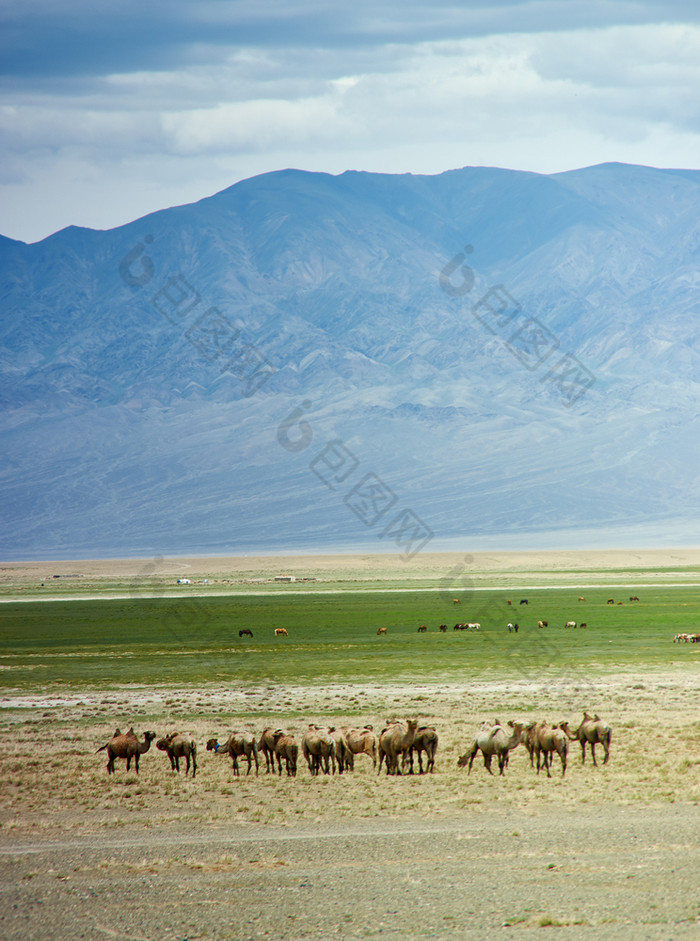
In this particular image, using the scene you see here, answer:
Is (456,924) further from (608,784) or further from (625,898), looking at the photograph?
(608,784)

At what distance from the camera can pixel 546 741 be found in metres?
17.9

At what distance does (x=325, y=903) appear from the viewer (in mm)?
11609

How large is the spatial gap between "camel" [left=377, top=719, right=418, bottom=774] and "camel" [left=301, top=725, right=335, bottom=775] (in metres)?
0.88

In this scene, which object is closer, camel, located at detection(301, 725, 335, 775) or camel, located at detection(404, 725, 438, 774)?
camel, located at detection(404, 725, 438, 774)

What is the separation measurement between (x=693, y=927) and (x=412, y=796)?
6.62 m

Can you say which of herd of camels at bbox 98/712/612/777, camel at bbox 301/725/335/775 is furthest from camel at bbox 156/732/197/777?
camel at bbox 301/725/335/775

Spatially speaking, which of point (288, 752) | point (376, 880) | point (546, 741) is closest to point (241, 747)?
point (288, 752)

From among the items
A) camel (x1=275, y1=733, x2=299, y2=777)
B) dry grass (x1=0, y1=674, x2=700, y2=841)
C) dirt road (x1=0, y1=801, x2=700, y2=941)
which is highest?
camel (x1=275, y1=733, x2=299, y2=777)

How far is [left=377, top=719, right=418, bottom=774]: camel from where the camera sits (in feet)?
59.2

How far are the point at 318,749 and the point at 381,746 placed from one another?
1092 mm

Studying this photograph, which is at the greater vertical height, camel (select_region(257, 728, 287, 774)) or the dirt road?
camel (select_region(257, 728, 287, 774))

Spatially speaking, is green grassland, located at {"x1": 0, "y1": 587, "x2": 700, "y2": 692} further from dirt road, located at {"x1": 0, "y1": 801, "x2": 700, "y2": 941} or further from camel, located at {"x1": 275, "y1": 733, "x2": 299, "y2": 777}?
dirt road, located at {"x1": 0, "y1": 801, "x2": 700, "y2": 941}

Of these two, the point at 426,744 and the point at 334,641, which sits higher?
the point at 426,744

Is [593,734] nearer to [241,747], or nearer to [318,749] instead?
[318,749]
